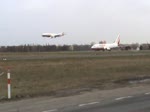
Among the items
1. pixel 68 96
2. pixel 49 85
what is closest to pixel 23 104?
pixel 68 96

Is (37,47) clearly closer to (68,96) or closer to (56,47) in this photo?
(56,47)

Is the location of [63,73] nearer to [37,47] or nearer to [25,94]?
[25,94]

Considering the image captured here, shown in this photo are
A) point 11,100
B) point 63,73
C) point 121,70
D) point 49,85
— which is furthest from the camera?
point 121,70

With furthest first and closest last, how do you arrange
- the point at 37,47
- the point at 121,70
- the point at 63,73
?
the point at 37,47, the point at 121,70, the point at 63,73

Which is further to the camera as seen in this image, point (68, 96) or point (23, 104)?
point (68, 96)

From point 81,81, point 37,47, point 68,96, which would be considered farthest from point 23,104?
point 37,47

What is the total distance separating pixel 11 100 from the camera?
16250mm

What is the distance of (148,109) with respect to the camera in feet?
41.4

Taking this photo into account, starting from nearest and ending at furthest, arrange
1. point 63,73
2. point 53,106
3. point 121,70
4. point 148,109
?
point 148,109 → point 53,106 → point 63,73 → point 121,70

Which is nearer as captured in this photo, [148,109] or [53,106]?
[148,109]

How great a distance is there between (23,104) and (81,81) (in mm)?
9990

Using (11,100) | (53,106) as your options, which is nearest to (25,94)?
(11,100)

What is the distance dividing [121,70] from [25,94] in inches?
630

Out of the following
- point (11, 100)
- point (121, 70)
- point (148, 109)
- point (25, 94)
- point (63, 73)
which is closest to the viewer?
point (148, 109)
